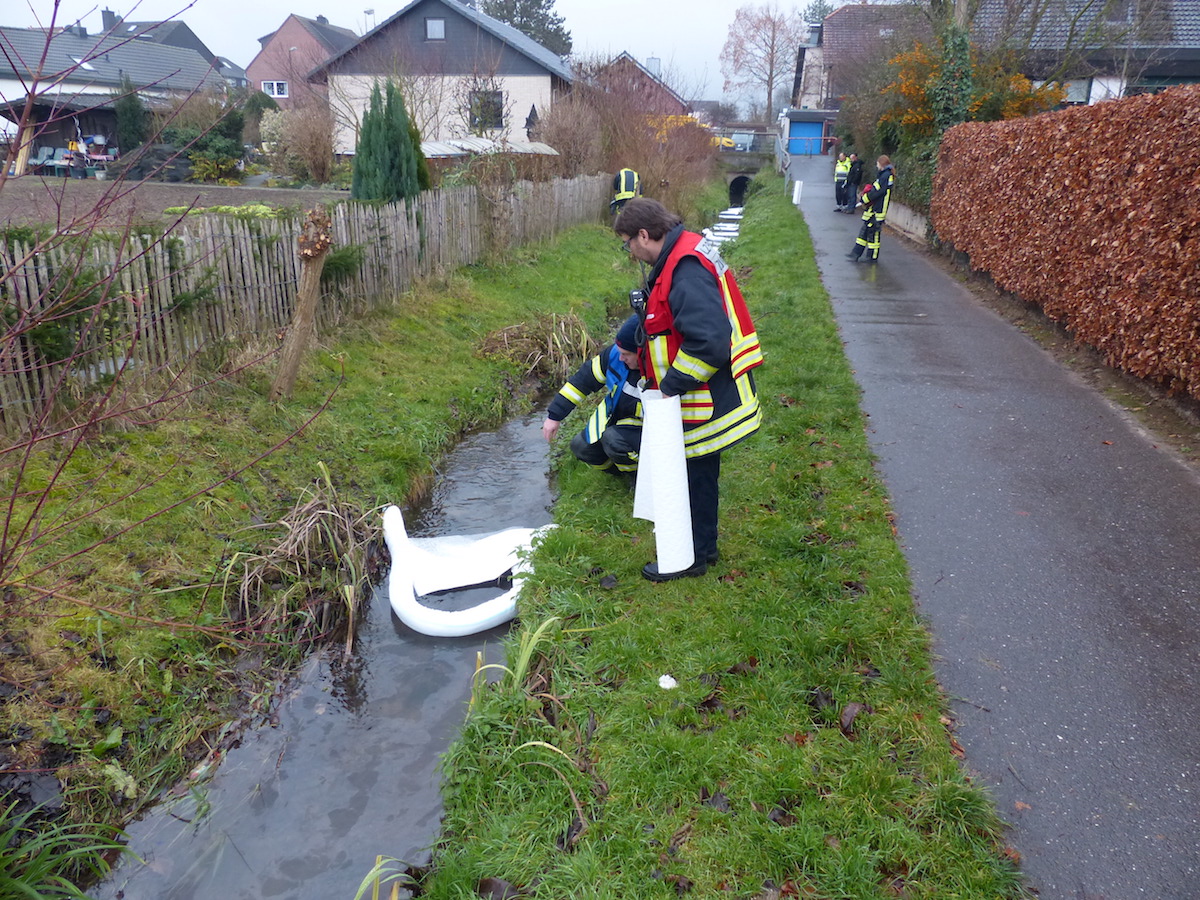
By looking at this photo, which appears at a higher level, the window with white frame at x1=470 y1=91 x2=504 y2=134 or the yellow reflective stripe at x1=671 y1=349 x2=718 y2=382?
the window with white frame at x1=470 y1=91 x2=504 y2=134

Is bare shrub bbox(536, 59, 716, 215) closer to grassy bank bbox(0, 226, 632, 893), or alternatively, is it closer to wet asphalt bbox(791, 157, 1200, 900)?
grassy bank bbox(0, 226, 632, 893)

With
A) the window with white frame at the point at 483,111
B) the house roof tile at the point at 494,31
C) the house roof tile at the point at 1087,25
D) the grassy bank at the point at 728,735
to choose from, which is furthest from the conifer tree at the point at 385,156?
the house roof tile at the point at 494,31

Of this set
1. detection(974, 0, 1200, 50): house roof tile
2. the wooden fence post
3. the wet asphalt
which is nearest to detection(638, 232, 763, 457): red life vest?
the wet asphalt

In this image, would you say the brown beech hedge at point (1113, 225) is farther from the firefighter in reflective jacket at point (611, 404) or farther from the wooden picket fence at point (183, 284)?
the wooden picket fence at point (183, 284)

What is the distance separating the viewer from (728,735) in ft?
11.0

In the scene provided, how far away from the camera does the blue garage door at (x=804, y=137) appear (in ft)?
186

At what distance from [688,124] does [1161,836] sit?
2867 cm

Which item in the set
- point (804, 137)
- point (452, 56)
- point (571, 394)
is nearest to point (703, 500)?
point (571, 394)

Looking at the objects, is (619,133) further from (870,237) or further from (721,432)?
(721,432)

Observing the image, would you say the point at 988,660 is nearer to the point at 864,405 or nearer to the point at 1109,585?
the point at 1109,585

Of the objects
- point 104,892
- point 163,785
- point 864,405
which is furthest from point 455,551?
point 864,405

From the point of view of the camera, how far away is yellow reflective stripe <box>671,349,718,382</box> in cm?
389

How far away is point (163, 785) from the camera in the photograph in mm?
3727

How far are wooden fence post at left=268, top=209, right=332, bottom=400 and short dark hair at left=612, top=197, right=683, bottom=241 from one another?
12.9ft
